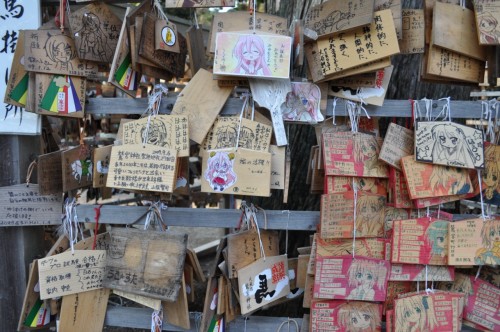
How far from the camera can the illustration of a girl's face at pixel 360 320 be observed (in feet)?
7.36

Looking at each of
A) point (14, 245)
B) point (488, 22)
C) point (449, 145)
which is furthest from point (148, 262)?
point (488, 22)

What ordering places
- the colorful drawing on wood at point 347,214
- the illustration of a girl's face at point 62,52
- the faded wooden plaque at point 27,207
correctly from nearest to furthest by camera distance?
the colorful drawing on wood at point 347,214, the illustration of a girl's face at point 62,52, the faded wooden plaque at point 27,207

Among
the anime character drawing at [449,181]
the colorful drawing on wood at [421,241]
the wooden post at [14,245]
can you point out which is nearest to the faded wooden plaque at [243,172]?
the colorful drawing on wood at [421,241]

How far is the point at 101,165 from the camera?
2.32 metres

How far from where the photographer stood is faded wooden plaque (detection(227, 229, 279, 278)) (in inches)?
85.9

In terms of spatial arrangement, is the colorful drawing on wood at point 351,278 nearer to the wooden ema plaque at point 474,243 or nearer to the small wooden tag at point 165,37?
the wooden ema plaque at point 474,243

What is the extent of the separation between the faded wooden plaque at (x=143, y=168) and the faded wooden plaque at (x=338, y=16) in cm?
91

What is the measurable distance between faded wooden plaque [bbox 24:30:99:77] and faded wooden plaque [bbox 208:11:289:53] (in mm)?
711

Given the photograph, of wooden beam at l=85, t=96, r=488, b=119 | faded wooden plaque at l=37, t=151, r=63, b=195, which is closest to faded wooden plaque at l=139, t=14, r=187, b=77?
wooden beam at l=85, t=96, r=488, b=119

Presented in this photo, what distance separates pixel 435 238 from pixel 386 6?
1131 millimetres

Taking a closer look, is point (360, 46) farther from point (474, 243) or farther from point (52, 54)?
point (52, 54)

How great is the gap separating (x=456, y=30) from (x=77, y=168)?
6.59ft

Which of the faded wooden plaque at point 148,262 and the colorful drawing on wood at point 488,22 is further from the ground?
the colorful drawing on wood at point 488,22

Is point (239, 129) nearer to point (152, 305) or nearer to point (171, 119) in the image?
point (171, 119)
